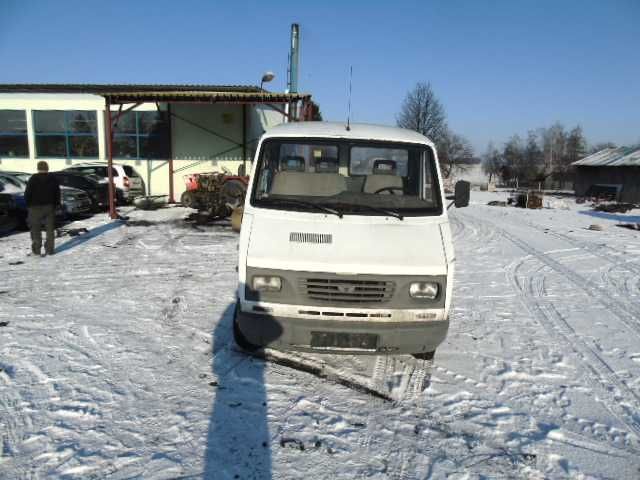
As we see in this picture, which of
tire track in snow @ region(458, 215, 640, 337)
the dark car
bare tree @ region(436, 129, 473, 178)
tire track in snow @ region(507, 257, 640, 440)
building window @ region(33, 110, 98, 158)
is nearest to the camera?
tire track in snow @ region(507, 257, 640, 440)

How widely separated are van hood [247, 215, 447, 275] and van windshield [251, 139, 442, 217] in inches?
13.6

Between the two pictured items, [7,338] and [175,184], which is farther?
[175,184]

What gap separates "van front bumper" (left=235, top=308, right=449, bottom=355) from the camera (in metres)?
3.39

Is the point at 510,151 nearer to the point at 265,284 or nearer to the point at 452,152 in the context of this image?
the point at 452,152

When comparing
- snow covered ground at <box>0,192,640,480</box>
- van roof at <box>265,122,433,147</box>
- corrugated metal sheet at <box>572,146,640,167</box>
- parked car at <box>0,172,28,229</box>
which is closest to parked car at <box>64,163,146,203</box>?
parked car at <box>0,172,28,229</box>

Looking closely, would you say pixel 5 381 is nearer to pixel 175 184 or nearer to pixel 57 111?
pixel 175 184

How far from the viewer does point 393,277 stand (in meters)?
3.40

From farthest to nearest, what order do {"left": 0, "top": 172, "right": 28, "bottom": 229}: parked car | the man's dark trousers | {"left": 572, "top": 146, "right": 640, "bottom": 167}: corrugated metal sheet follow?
{"left": 572, "top": 146, "right": 640, "bottom": 167}: corrugated metal sheet → {"left": 0, "top": 172, "right": 28, "bottom": 229}: parked car → the man's dark trousers

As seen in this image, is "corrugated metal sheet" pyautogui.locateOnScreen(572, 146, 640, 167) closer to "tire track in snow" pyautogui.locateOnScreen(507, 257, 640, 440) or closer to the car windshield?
"tire track in snow" pyautogui.locateOnScreen(507, 257, 640, 440)

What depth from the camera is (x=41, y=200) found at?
775cm

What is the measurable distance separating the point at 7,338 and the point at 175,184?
14996 mm

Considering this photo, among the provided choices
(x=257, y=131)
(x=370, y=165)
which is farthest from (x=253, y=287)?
(x=257, y=131)

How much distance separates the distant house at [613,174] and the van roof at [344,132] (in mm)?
28323

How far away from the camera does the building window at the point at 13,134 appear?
61.6ft
